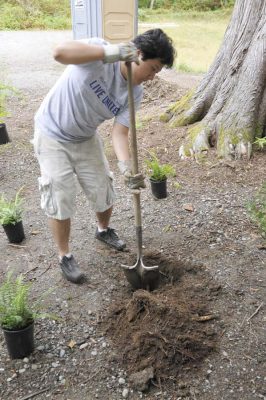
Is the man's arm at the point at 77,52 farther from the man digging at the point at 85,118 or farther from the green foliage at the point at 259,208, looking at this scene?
the green foliage at the point at 259,208

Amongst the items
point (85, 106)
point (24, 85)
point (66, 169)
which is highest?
point (85, 106)

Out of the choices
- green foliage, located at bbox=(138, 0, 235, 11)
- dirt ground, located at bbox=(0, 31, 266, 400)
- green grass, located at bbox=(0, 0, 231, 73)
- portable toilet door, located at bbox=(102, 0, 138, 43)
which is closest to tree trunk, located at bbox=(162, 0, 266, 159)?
dirt ground, located at bbox=(0, 31, 266, 400)

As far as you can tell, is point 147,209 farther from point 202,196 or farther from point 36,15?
point 36,15

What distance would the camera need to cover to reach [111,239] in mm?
3725

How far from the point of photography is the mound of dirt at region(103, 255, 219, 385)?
253 cm

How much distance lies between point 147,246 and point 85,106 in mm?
1496

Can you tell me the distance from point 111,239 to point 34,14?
1981cm

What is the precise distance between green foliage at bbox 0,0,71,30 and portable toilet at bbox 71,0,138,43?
11.1m

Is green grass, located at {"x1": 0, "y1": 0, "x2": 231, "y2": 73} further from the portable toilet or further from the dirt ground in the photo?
the dirt ground

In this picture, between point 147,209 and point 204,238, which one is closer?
point 204,238

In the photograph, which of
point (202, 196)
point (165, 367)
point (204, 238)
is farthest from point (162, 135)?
point (165, 367)

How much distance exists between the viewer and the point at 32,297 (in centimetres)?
314

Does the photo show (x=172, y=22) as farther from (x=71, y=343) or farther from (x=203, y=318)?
(x=71, y=343)

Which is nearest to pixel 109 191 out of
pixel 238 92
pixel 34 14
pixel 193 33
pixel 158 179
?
pixel 158 179
